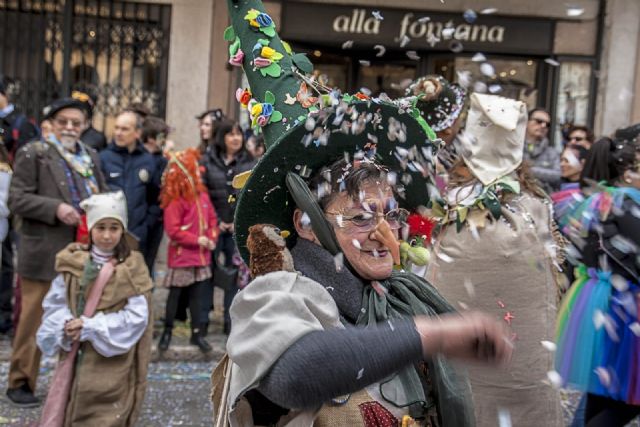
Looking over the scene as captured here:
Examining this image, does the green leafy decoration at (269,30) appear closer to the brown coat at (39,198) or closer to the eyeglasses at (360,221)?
the eyeglasses at (360,221)

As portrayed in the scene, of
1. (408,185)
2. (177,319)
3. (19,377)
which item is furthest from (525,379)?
(177,319)

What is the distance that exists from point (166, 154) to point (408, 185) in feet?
19.2

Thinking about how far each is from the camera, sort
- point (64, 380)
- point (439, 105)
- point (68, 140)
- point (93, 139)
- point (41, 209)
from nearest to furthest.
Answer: point (439, 105), point (64, 380), point (41, 209), point (68, 140), point (93, 139)

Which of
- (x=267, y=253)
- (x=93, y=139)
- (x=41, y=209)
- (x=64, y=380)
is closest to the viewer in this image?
(x=267, y=253)

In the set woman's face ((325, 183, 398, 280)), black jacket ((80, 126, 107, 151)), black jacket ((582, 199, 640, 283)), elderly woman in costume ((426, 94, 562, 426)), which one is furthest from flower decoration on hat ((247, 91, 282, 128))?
black jacket ((80, 126, 107, 151))

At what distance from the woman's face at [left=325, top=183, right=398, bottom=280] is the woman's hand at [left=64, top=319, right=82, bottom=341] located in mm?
2850

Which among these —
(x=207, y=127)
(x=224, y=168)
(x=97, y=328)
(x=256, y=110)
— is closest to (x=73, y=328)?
(x=97, y=328)

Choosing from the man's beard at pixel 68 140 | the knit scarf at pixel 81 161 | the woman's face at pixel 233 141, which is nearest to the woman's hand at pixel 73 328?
the knit scarf at pixel 81 161

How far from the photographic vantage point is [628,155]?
4562 mm

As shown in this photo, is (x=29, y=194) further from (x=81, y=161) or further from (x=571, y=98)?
(x=571, y=98)

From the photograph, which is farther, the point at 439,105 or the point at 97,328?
the point at 97,328

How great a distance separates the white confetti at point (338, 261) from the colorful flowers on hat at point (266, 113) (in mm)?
465

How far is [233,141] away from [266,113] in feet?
17.4

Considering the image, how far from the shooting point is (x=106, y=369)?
192 inches
